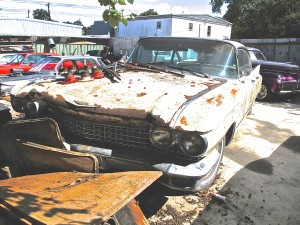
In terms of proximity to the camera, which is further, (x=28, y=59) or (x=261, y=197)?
(x=28, y=59)

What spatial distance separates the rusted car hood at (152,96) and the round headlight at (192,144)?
103mm

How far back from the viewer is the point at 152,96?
296cm

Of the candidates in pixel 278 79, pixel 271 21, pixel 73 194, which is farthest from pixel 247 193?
pixel 271 21

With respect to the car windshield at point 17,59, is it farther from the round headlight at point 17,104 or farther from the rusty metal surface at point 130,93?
the rusty metal surface at point 130,93

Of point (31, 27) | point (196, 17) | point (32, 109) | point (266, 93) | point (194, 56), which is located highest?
point (196, 17)

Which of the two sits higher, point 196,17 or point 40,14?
point 40,14

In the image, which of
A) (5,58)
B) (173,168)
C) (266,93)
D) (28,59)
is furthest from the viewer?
(5,58)

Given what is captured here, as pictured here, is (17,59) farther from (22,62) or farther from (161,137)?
(161,137)

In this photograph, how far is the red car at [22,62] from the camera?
12.0 meters

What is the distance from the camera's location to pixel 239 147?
211 inches

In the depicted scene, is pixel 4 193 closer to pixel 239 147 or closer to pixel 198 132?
pixel 198 132

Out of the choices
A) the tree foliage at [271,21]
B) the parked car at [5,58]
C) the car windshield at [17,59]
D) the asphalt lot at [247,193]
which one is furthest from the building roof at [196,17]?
the asphalt lot at [247,193]

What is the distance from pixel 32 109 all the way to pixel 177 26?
32615 millimetres

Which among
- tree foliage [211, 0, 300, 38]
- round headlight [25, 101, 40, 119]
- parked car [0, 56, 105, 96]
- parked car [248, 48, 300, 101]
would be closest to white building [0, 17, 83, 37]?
tree foliage [211, 0, 300, 38]
